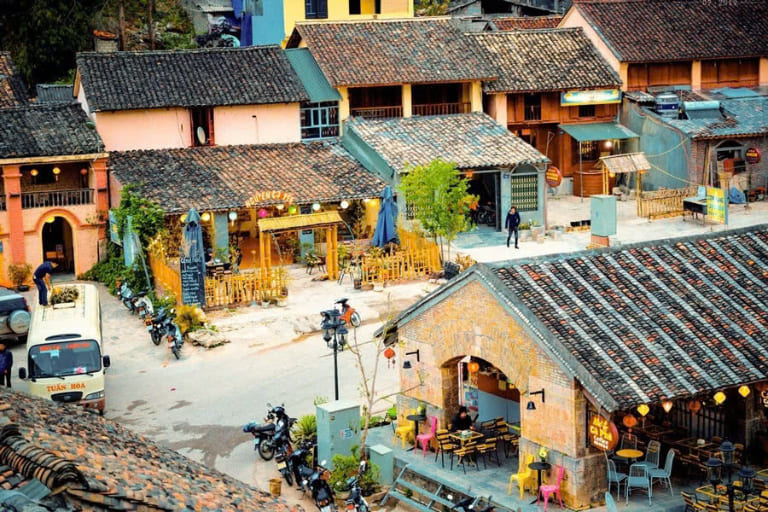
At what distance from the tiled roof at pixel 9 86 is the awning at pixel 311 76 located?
10.1 m

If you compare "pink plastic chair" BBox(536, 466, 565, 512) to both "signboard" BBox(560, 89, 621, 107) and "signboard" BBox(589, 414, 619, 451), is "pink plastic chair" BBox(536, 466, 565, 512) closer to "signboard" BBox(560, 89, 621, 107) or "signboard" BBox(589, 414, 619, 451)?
"signboard" BBox(589, 414, 619, 451)

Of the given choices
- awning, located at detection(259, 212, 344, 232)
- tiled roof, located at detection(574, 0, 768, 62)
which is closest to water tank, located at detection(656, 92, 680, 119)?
tiled roof, located at detection(574, 0, 768, 62)

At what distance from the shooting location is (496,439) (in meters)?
25.8

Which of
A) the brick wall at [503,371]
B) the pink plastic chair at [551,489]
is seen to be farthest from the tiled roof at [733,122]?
the pink plastic chair at [551,489]

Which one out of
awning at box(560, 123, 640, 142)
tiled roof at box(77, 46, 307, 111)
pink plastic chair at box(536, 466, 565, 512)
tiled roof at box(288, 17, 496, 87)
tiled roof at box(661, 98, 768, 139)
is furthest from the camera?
awning at box(560, 123, 640, 142)

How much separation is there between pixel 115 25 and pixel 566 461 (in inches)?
1745

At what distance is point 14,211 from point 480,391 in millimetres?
21298

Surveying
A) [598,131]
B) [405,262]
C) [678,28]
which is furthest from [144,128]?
[678,28]

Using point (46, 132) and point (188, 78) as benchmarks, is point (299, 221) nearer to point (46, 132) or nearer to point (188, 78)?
point (188, 78)

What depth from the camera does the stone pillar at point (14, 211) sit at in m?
42.3

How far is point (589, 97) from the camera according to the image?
172ft

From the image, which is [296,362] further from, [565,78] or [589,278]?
[565,78]

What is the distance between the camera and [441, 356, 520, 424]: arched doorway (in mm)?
26141

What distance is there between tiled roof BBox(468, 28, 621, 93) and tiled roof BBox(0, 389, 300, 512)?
3284 cm
